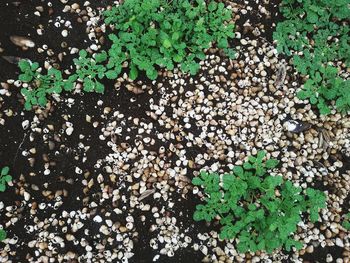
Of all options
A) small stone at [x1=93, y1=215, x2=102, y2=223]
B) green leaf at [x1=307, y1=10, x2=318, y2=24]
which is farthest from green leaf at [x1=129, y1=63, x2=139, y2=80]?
green leaf at [x1=307, y1=10, x2=318, y2=24]

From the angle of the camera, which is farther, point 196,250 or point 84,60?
point 84,60

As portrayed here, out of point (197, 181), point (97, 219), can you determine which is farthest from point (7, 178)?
point (197, 181)

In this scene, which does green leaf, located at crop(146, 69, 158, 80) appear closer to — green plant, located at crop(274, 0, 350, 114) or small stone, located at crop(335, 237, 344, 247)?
green plant, located at crop(274, 0, 350, 114)

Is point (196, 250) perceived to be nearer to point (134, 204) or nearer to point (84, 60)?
point (134, 204)

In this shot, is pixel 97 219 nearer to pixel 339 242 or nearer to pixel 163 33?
pixel 163 33

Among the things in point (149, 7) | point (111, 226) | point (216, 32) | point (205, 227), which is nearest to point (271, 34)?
point (216, 32)

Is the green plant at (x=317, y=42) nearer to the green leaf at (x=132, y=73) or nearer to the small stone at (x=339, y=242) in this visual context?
the small stone at (x=339, y=242)
